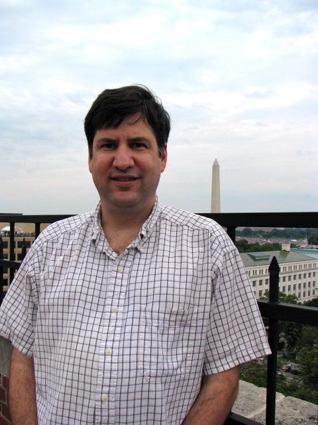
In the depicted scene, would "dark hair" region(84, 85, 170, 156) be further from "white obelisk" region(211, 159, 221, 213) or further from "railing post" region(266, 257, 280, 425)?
"white obelisk" region(211, 159, 221, 213)

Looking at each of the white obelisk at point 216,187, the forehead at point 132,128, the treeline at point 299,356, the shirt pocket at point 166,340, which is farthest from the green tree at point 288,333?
the white obelisk at point 216,187

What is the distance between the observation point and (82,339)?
1726 millimetres

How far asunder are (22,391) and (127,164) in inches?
40.3

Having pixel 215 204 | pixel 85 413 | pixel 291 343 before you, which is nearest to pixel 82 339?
pixel 85 413

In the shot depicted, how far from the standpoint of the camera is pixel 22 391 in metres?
1.95

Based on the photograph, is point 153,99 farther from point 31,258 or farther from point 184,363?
point 184,363

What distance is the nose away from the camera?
180cm

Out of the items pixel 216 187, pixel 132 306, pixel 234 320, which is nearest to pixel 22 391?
pixel 132 306

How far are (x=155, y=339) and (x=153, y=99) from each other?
91cm

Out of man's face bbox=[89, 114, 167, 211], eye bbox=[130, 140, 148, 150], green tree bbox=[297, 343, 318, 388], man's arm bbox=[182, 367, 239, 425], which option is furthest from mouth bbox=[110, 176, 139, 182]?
green tree bbox=[297, 343, 318, 388]

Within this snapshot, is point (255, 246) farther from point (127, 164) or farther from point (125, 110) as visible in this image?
point (125, 110)

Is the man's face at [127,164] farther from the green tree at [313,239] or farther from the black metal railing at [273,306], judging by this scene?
the green tree at [313,239]

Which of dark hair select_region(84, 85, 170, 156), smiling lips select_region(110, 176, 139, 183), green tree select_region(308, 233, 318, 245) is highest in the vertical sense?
dark hair select_region(84, 85, 170, 156)

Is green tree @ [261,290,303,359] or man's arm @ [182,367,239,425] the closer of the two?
man's arm @ [182,367,239,425]
